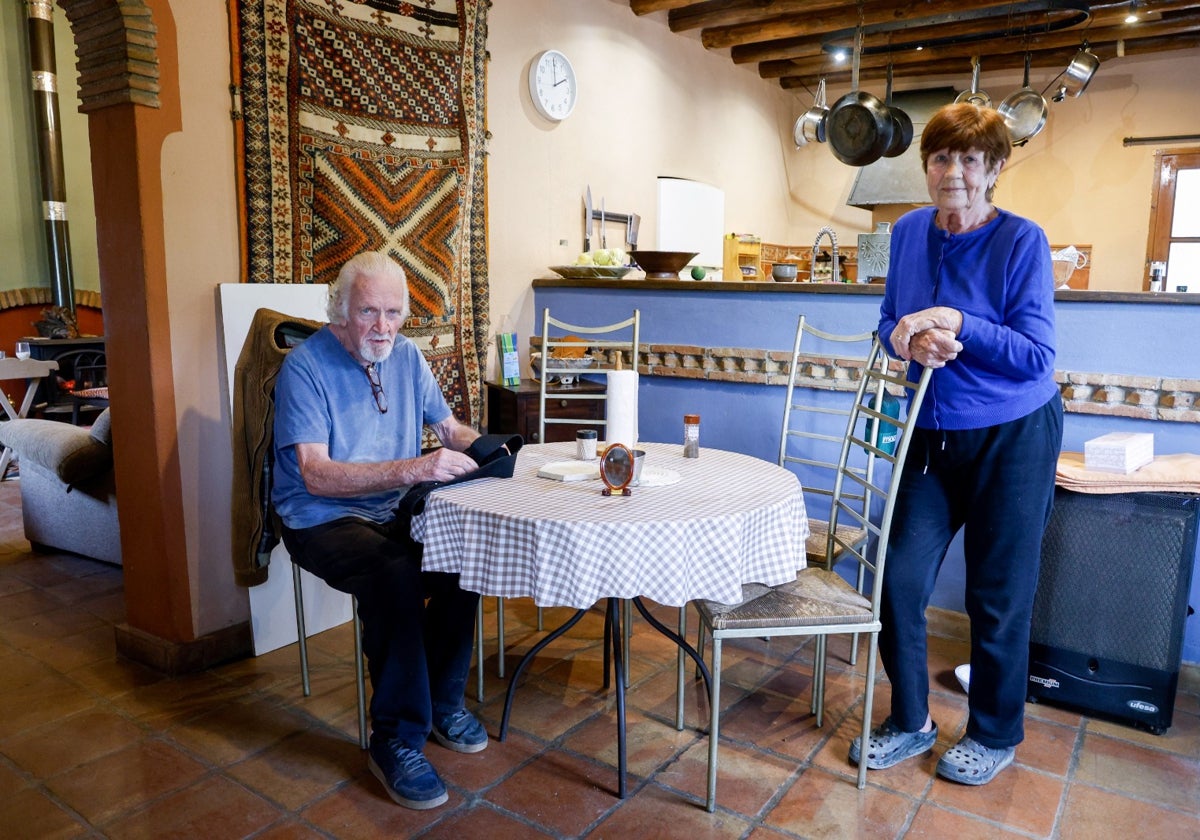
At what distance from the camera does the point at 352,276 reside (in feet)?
6.95

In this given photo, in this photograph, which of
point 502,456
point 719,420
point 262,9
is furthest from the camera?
point 719,420

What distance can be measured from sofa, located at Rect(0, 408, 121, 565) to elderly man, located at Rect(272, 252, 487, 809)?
1.75 meters

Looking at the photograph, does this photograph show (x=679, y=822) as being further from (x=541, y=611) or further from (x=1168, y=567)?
(x=1168, y=567)

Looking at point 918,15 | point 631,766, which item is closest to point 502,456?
point 631,766

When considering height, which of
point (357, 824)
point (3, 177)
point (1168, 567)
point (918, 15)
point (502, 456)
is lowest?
point (357, 824)

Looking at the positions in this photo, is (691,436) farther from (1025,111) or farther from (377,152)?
(1025,111)

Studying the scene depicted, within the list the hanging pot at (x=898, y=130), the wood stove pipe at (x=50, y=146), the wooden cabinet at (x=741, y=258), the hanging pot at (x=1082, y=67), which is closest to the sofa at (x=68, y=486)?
the wood stove pipe at (x=50, y=146)

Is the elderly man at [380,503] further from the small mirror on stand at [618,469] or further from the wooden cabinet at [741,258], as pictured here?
the wooden cabinet at [741,258]

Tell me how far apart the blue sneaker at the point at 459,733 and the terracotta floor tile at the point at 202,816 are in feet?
1.44

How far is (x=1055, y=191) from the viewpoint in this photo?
653cm

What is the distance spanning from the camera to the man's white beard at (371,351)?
7.05 ft

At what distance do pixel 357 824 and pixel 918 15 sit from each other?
16.2ft

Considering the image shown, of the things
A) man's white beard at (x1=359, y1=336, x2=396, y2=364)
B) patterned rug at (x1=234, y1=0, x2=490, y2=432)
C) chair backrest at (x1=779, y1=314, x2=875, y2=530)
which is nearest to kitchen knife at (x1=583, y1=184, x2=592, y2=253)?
patterned rug at (x1=234, y1=0, x2=490, y2=432)

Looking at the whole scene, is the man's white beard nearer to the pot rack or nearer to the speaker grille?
the speaker grille
